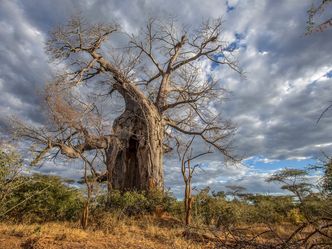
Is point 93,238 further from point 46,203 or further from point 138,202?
point 138,202

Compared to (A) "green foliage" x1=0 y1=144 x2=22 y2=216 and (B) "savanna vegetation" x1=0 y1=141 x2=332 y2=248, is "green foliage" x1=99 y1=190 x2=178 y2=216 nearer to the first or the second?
(B) "savanna vegetation" x1=0 y1=141 x2=332 y2=248

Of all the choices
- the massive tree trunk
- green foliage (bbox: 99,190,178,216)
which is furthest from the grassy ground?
the massive tree trunk

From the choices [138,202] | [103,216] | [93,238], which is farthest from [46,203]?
[93,238]

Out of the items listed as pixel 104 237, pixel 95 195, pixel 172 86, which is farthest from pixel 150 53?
pixel 104 237

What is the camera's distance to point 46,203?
8.97m

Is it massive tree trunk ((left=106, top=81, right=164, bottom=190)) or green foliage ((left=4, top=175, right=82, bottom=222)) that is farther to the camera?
massive tree trunk ((left=106, top=81, right=164, bottom=190))

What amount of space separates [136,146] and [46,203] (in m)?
5.46

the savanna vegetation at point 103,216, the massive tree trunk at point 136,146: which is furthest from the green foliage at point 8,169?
the massive tree trunk at point 136,146

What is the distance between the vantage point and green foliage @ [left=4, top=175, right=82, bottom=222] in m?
8.57

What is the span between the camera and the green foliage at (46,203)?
8.57 m

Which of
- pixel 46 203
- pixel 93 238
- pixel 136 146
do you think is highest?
pixel 136 146

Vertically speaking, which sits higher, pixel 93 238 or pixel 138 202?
pixel 138 202

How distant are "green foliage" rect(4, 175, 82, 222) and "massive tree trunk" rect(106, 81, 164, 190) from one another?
10.7 feet

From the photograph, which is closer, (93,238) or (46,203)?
(93,238)
